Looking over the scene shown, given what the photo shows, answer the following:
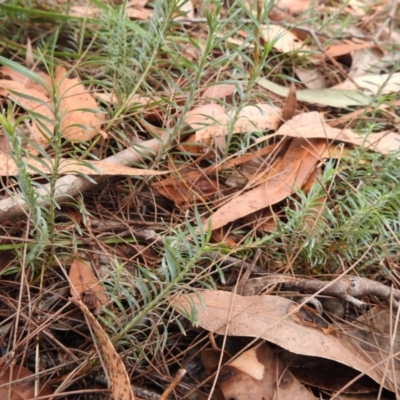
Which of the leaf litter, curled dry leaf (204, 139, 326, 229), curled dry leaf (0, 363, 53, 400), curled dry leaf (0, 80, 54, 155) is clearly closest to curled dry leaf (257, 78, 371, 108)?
the leaf litter

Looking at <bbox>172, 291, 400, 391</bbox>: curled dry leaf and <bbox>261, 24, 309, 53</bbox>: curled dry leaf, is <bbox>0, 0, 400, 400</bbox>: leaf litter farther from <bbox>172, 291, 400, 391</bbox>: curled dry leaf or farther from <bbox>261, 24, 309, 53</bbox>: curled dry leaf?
<bbox>261, 24, 309, 53</bbox>: curled dry leaf

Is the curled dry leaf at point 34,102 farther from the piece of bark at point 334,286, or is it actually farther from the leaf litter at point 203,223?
the piece of bark at point 334,286

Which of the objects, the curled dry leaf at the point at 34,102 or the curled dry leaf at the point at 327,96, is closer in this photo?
the curled dry leaf at the point at 34,102

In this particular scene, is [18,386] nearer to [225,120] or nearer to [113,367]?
[113,367]

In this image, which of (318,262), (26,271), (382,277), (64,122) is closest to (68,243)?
(26,271)

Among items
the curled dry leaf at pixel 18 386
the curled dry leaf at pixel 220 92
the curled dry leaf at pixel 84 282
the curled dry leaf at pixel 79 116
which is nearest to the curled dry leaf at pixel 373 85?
the curled dry leaf at pixel 220 92

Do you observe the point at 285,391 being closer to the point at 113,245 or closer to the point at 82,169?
the point at 113,245
